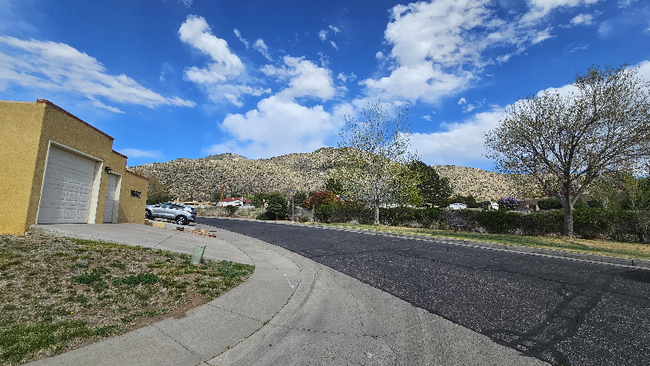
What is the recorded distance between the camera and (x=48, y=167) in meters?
9.85

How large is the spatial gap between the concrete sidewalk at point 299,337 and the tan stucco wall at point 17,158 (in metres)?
7.71

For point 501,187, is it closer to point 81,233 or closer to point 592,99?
point 592,99

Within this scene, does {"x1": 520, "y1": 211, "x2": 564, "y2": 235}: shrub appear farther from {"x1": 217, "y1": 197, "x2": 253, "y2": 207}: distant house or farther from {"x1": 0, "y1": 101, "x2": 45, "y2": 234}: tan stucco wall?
{"x1": 217, "y1": 197, "x2": 253, "y2": 207}: distant house

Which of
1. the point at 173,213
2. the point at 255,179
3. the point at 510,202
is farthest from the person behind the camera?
the point at 255,179

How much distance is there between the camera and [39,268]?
5465 millimetres

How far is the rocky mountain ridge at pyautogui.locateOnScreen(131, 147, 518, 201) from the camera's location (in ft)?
213

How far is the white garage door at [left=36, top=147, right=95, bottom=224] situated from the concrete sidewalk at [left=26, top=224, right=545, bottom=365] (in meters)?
8.38

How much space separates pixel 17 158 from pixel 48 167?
0.87 metres

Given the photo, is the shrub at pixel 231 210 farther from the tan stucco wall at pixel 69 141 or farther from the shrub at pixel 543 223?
the shrub at pixel 543 223

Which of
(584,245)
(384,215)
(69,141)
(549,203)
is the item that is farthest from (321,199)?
(549,203)

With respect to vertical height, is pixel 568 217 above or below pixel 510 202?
below

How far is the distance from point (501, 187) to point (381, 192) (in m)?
52.9

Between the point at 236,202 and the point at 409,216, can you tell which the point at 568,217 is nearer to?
the point at 409,216

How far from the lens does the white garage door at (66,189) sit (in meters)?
9.94
